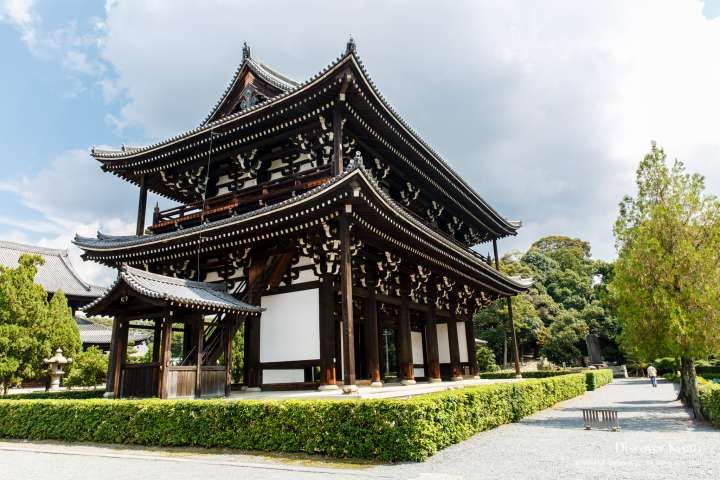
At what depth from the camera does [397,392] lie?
1416cm

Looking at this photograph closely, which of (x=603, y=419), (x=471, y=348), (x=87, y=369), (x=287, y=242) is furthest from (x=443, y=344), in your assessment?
(x=87, y=369)

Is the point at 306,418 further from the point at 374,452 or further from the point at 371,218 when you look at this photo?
the point at 371,218

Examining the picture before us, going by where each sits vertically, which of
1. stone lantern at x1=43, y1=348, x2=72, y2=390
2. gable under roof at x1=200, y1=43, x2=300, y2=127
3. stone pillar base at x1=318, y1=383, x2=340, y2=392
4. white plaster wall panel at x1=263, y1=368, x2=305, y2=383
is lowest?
stone pillar base at x1=318, y1=383, x2=340, y2=392

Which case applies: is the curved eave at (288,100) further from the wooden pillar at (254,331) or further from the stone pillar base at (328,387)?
the stone pillar base at (328,387)

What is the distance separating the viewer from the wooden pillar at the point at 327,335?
531 inches

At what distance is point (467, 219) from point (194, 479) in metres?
21.9

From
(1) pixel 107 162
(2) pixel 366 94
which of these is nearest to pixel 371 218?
(2) pixel 366 94

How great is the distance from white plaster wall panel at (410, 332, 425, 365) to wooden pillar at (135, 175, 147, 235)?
13.5 m

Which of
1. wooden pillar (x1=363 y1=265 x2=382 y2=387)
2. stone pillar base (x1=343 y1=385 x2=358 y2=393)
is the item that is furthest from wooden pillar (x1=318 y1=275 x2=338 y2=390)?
wooden pillar (x1=363 y1=265 x2=382 y2=387)

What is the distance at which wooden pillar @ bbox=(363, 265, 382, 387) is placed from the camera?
599 inches

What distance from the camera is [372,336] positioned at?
51.2 feet

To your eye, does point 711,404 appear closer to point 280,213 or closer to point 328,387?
point 328,387

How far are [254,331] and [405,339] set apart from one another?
6080 millimetres

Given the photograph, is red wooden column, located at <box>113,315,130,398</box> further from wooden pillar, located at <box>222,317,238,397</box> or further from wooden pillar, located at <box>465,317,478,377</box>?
wooden pillar, located at <box>465,317,478,377</box>
